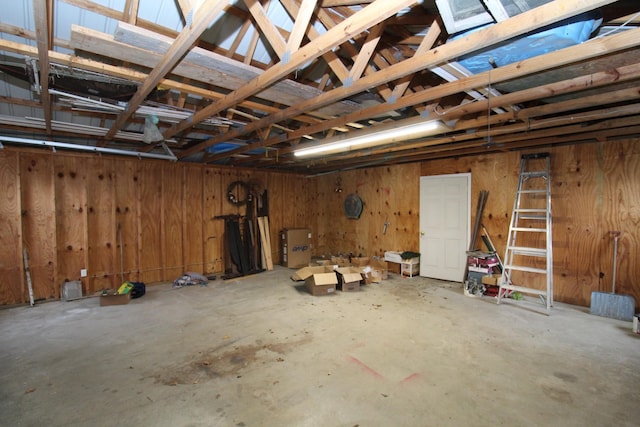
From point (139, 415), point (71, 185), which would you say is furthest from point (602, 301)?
point (71, 185)

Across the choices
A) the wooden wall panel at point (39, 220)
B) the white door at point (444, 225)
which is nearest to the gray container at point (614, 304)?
the white door at point (444, 225)

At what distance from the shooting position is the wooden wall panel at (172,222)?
5609 millimetres

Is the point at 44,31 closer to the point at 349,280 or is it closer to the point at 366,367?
the point at 366,367

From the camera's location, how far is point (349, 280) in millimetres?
4820

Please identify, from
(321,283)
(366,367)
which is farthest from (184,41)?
(321,283)

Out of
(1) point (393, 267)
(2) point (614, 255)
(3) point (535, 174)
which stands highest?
(3) point (535, 174)

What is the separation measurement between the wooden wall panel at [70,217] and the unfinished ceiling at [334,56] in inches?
49.7

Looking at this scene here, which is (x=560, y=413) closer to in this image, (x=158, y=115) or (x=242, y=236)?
(x=158, y=115)

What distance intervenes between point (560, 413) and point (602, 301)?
8.73 feet

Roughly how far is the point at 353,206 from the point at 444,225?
2230 mm

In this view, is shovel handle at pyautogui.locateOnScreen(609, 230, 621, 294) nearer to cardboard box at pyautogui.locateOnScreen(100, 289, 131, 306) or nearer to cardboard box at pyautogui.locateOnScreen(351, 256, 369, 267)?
cardboard box at pyautogui.locateOnScreen(351, 256, 369, 267)

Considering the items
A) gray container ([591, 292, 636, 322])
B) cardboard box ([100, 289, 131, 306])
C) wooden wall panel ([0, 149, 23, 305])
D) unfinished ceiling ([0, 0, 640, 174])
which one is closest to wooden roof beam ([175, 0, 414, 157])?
unfinished ceiling ([0, 0, 640, 174])

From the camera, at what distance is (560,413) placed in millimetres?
2008

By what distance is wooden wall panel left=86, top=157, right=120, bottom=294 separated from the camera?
4883 mm
